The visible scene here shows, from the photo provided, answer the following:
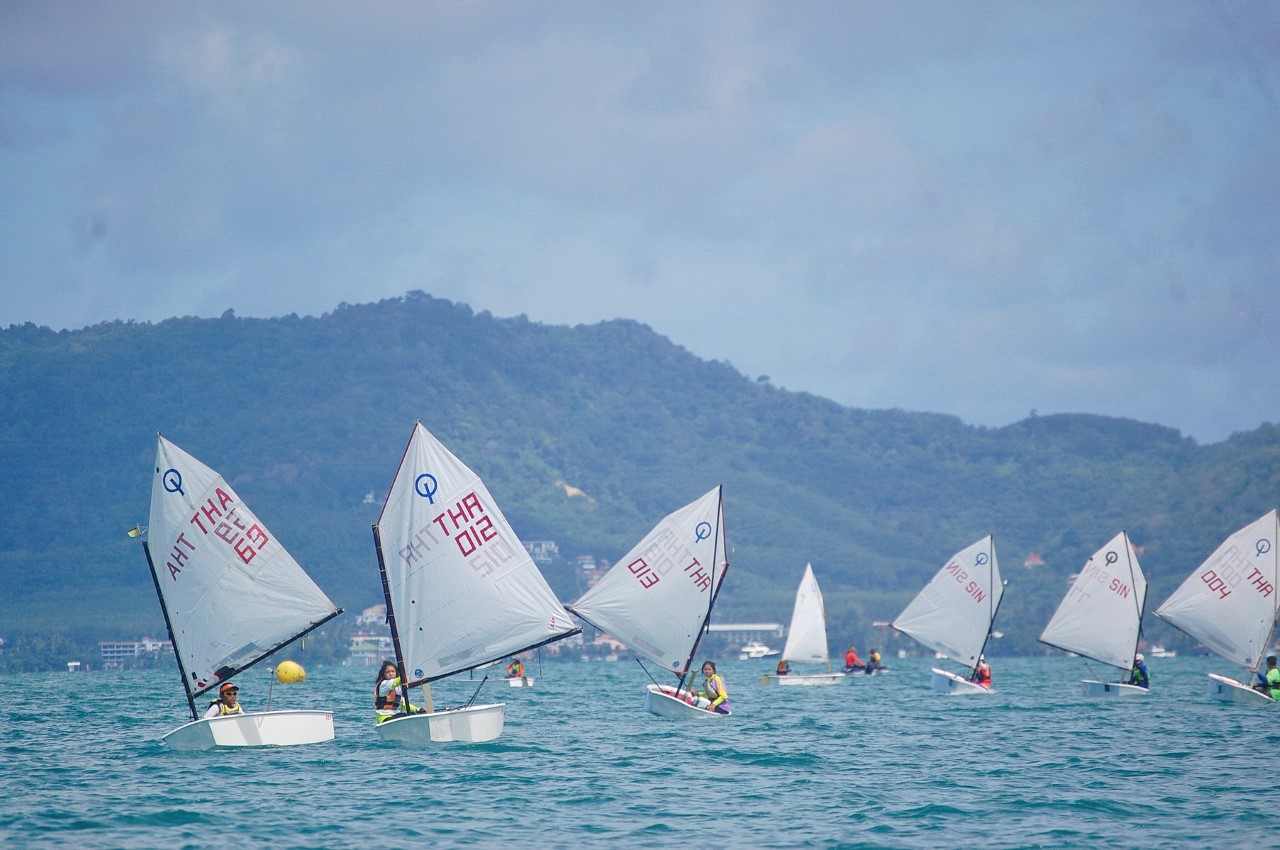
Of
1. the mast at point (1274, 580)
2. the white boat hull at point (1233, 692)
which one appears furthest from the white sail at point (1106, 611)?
the mast at point (1274, 580)

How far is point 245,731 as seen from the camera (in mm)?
30922

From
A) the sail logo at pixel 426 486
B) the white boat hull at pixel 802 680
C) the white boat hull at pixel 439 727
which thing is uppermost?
the sail logo at pixel 426 486

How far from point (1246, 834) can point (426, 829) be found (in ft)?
40.9

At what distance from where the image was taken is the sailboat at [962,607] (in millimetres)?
59969

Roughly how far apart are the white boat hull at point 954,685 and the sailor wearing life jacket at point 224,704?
31739 mm

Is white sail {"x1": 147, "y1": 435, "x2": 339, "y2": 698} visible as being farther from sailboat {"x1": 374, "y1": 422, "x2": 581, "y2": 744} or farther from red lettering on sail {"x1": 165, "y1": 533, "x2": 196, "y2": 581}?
sailboat {"x1": 374, "y1": 422, "x2": 581, "y2": 744}

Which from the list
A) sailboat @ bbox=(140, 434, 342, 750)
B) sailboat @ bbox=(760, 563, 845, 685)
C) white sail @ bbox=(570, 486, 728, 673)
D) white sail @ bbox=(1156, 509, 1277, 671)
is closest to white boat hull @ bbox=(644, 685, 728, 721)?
white sail @ bbox=(570, 486, 728, 673)

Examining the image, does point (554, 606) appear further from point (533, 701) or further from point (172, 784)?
point (533, 701)

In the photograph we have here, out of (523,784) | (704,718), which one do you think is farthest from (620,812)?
(704,718)

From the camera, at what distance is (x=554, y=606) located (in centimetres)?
3297

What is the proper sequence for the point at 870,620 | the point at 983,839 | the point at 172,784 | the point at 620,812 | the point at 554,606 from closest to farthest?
the point at 983,839 → the point at 620,812 → the point at 172,784 → the point at 554,606 → the point at 870,620

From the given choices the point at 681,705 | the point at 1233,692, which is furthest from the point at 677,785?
the point at 1233,692

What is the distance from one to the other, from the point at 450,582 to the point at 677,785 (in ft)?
23.2

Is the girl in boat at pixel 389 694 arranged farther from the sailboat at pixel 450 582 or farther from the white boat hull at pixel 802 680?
the white boat hull at pixel 802 680
